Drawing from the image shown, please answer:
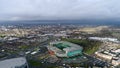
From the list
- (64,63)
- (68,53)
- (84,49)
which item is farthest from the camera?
(84,49)

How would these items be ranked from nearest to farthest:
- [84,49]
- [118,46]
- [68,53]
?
[68,53] < [84,49] < [118,46]

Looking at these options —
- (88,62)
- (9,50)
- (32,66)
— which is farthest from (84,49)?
(9,50)

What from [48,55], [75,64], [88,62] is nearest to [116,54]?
[88,62]

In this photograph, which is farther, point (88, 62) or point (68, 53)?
point (68, 53)

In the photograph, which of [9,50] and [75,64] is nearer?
[75,64]

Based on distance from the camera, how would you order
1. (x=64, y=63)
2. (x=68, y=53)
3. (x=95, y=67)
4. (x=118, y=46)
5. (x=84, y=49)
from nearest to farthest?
(x=95, y=67) < (x=64, y=63) < (x=68, y=53) < (x=84, y=49) < (x=118, y=46)

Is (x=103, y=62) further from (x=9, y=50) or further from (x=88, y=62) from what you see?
(x=9, y=50)

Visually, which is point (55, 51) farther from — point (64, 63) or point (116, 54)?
point (116, 54)

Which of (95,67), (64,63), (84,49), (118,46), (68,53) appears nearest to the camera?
(95,67)
